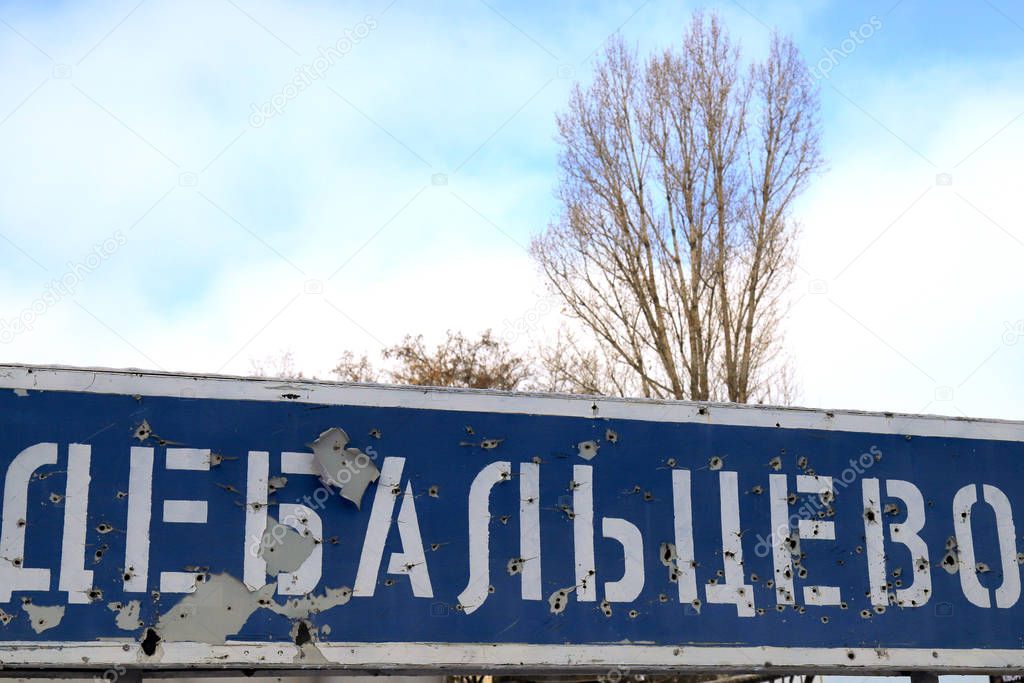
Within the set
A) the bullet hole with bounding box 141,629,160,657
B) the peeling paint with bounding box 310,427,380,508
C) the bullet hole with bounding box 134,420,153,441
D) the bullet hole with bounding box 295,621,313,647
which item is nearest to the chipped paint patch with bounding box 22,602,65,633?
the bullet hole with bounding box 141,629,160,657

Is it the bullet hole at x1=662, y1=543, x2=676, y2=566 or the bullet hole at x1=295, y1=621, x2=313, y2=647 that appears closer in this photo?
the bullet hole at x1=295, y1=621, x2=313, y2=647

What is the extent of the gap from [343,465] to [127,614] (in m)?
1.13

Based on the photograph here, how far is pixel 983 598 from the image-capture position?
628cm

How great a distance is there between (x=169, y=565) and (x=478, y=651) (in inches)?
56.3

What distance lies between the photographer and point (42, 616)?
5105 mm

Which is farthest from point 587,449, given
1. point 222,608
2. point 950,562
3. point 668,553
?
point 950,562

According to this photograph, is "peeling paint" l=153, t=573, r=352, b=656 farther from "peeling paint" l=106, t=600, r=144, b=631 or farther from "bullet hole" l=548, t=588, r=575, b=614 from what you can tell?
"bullet hole" l=548, t=588, r=575, b=614

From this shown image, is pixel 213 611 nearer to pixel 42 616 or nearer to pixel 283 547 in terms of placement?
pixel 283 547

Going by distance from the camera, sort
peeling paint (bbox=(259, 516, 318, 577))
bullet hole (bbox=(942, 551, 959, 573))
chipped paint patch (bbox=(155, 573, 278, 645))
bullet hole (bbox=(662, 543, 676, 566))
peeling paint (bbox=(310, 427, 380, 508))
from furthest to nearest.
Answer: bullet hole (bbox=(942, 551, 959, 573)) < bullet hole (bbox=(662, 543, 676, 566)) < peeling paint (bbox=(310, 427, 380, 508)) < peeling paint (bbox=(259, 516, 318, 577)) < chipped paint patch (bbox=(155, 573, 278, 645))

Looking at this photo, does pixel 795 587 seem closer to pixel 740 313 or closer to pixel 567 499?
pixel 567 499

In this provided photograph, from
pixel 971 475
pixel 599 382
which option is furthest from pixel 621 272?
pixel 971 475

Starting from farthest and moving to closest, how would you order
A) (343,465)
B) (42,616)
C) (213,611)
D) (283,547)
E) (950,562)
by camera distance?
(950,562) < (343,465) < (283,547) < (213,611) < (42,616)

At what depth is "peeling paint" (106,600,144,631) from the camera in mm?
5156

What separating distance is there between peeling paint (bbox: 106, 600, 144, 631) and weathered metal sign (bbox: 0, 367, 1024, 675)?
0.01 m
